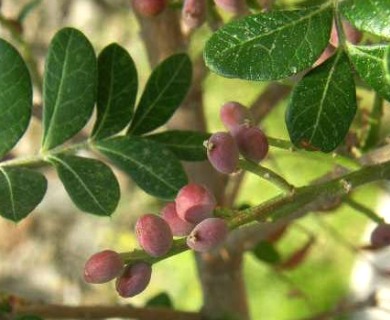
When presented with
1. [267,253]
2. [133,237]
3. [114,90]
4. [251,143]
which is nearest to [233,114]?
[251,143]

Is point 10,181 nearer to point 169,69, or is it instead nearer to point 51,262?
point 169,69

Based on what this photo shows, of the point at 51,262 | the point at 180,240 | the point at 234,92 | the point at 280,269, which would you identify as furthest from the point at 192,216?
the point at 51,262

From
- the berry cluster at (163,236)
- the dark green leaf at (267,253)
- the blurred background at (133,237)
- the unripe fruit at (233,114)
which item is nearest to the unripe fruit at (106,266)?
the berry cluster at (163,236)

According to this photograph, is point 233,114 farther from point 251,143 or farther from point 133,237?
point 133,237

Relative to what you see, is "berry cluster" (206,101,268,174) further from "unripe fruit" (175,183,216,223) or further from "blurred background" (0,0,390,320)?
"blurred background" (0,0,390,320)

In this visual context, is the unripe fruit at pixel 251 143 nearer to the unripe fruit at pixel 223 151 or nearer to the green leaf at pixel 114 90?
the unripe fruit at pixel 223 151

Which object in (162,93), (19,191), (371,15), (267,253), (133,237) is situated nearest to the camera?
(371,15)
